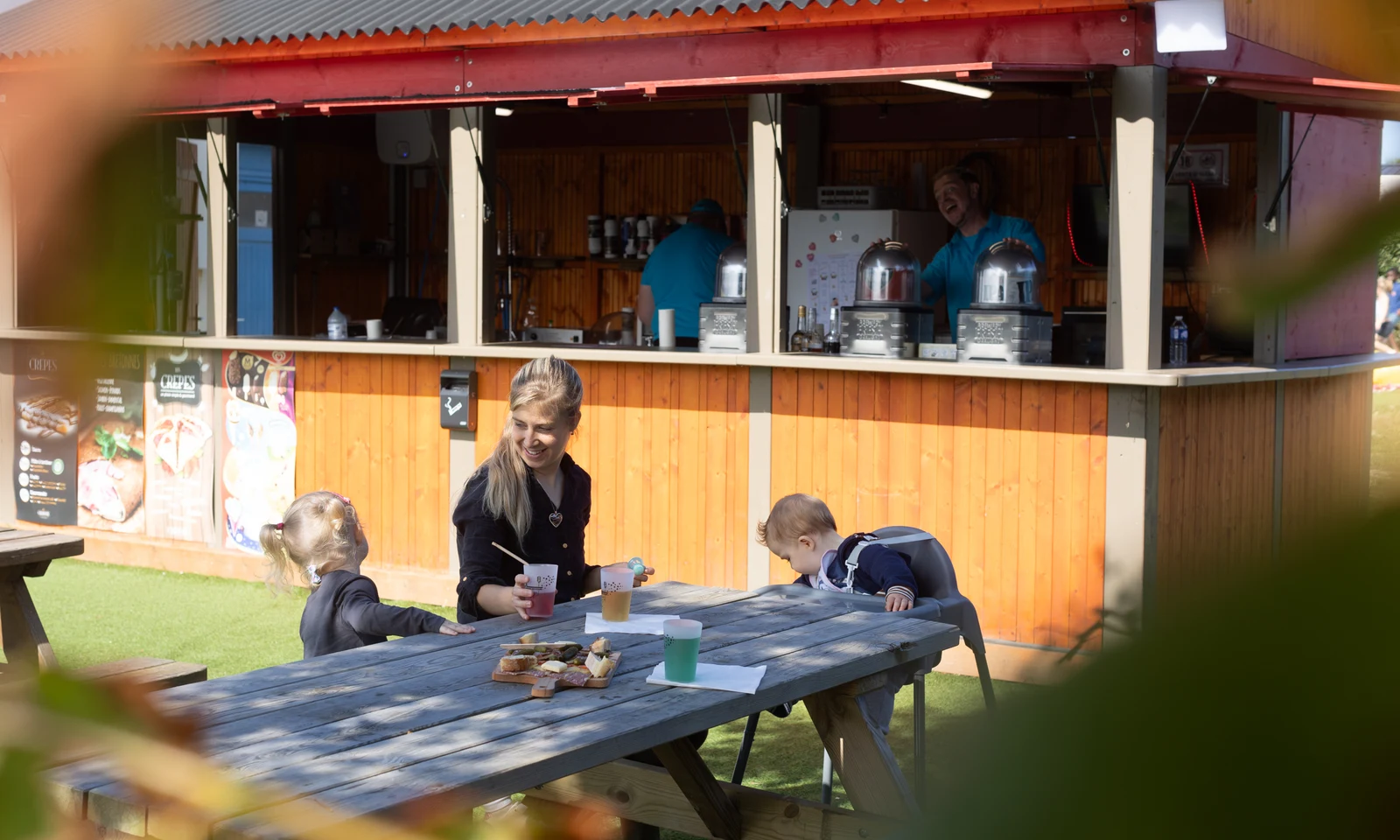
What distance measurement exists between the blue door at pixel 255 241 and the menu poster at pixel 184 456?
0.57 metres

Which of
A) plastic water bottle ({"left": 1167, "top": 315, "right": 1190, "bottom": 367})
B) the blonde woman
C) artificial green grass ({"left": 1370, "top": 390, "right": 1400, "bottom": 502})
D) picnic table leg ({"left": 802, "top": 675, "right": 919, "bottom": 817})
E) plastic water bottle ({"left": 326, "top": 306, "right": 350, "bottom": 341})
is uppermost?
plastic water bottle ({"left": 326, "top": 306, "right": 350, "bottom": 341})

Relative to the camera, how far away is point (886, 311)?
6.83 meters

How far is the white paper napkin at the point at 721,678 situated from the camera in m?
3.09

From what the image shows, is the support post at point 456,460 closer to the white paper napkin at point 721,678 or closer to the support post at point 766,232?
the support post at point 766,232

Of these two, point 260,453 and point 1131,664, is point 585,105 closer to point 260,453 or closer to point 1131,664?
point 260,453

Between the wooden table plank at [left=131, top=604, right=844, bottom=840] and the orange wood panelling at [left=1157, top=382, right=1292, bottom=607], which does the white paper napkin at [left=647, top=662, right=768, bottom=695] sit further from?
the orange wood panelling at [left=1157, top=382, right=1292, bottom=607]

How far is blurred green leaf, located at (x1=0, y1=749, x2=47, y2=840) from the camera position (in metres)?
0.27

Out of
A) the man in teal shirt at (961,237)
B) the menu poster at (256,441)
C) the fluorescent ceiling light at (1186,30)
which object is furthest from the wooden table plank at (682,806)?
the menu poster at (256,441)

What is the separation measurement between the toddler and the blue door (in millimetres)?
5189

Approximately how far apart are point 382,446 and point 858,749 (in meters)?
4.91

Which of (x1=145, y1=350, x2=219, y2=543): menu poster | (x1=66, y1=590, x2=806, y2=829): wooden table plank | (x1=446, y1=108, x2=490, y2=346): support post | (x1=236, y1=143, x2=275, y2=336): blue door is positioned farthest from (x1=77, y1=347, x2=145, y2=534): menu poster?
(x1=66, y1=590, x2=806, y2=829): wooden table plank

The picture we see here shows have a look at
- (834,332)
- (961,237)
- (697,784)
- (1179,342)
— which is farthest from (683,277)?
(697,784)

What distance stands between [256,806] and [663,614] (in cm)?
364

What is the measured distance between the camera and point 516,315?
13.2 metres
